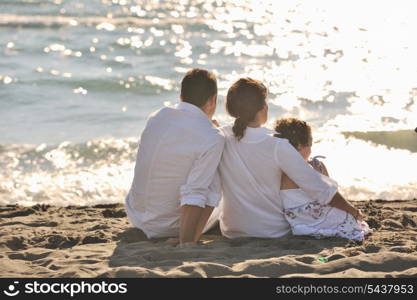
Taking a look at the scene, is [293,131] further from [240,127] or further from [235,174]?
[235,174]

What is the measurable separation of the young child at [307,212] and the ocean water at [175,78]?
2.61 meters

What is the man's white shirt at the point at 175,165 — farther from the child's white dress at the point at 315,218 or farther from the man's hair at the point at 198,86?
the child's white dress at the point at 315,218

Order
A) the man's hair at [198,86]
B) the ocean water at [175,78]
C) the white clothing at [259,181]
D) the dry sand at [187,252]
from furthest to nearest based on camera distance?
1. the ocean water at [175,78]
2. the man's hair at [198,86]
3. the white clothing at [259,181]
4. the dry sand at [187,252]

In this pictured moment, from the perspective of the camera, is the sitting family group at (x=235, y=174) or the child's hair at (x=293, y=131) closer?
the sitting family group at (x=235, y=174)

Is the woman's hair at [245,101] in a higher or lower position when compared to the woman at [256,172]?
higher

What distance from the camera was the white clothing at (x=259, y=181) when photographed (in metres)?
5.39

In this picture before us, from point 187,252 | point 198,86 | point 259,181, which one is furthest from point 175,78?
point 187,252

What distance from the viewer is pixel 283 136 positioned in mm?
Result: 5574

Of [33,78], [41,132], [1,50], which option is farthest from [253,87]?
[1,50]

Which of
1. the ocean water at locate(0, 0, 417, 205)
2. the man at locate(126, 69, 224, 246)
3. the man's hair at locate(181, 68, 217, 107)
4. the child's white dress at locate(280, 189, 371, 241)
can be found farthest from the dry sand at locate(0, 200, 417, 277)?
the ocean water at locate(0, 0, 417, 205)

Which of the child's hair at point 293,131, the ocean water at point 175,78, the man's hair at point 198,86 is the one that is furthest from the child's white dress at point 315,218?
the ocean water at point 175,78

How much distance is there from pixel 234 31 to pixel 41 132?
8.41 meters

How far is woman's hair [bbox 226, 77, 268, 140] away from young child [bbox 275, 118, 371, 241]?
0.22 meters

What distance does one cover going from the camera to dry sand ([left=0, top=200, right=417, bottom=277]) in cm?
471
